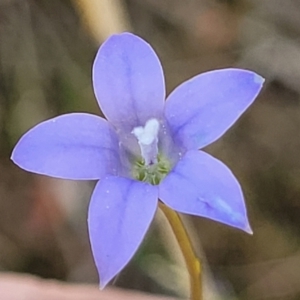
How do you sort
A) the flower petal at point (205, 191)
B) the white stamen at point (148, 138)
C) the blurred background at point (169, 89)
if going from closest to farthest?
the flower petal at point (205, 191) < the white stamen at point (148, 138) < the blurred background at point (169, 89)

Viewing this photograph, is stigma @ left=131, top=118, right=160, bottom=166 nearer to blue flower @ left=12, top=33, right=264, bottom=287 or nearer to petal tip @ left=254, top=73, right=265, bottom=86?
blue flower @ left=12, top=33, right=264, bottom=287

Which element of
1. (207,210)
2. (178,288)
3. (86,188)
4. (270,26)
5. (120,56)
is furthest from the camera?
(270,26)

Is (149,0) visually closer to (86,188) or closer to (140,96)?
(86,188)

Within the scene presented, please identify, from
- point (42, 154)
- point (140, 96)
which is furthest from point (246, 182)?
point (42, 154)

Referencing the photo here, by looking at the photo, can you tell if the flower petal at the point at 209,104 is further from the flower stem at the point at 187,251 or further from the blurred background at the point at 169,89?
the blurred background at the point at 169,89

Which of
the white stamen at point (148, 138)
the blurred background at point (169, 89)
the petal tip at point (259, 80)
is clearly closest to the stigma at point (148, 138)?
the white stamen at point (148, 138)

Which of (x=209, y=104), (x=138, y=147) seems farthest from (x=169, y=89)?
(x=209, y=104)

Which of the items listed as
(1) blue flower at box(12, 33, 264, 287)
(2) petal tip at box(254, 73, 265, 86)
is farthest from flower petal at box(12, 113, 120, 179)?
(2) petal tip at box(254, 73, 265, 86)
